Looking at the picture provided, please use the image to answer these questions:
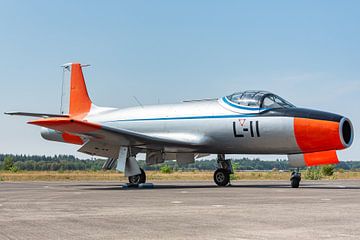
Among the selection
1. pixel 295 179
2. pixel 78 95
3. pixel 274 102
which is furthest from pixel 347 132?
pixel 78 95

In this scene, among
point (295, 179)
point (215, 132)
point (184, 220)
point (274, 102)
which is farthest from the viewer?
point (215, 132)

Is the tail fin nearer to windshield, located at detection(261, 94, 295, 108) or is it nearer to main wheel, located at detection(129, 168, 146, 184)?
main wheel, located at detection(129, 168, 146, 184)

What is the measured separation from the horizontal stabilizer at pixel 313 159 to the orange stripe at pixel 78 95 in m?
12.4

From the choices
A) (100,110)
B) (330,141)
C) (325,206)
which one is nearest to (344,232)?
(325,206)

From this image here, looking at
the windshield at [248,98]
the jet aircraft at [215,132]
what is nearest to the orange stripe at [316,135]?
the jet aircraft at [215,132]

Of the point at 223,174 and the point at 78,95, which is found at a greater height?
the point at 78,95

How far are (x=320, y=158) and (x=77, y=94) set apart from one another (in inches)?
580

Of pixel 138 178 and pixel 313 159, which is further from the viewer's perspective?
pixel 138 178

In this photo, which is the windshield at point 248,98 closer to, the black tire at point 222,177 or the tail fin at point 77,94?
the black tire at point 222,177

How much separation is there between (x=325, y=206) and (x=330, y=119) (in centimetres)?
906

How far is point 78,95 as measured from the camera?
31688 millimetres

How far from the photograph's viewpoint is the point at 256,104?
911 inches

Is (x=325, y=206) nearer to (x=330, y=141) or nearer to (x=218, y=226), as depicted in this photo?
(x=218, y=226)

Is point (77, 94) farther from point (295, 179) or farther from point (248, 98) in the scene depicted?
point (295, 179)
